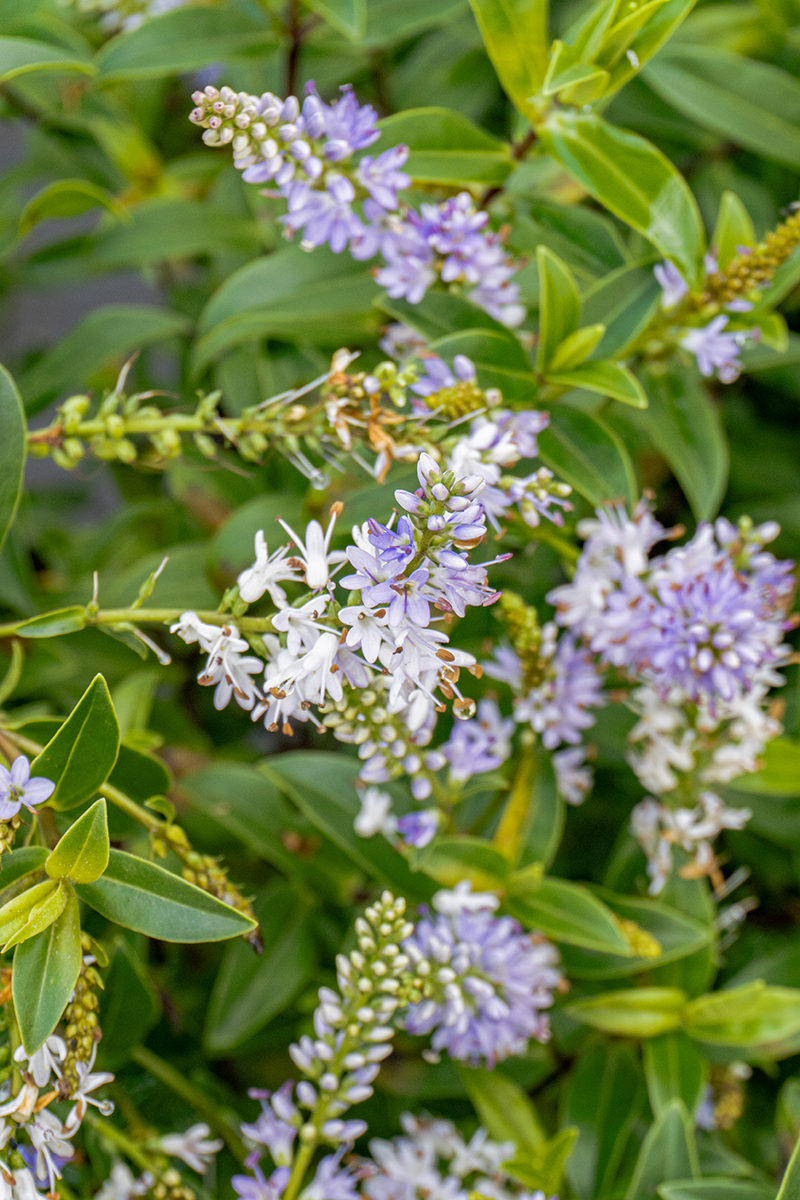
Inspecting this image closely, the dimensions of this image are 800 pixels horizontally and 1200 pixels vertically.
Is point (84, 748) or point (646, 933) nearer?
point (84, 748)

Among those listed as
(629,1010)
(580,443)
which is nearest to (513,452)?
(580,443)

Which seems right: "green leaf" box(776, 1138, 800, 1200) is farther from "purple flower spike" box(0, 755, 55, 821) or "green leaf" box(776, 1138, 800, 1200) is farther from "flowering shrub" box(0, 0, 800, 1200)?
"purple flower spike" box(0, 755, 55, 821)

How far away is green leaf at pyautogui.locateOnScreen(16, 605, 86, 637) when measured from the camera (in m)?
0.84

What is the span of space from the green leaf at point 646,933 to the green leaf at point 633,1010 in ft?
0.09

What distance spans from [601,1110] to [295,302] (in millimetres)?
1055

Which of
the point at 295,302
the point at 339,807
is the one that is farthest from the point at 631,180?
the point at 339,807

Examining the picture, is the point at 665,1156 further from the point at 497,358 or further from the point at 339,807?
the point at 497,358

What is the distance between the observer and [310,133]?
920mm

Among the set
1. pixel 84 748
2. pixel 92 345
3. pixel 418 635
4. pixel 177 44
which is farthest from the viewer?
pixel 92 345

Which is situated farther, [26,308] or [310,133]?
[26,308]

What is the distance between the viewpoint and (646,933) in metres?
1.15

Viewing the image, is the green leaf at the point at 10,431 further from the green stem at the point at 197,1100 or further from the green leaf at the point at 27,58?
the green stem at the point at 197,1100

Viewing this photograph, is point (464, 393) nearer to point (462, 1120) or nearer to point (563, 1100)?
point (563, 1100)

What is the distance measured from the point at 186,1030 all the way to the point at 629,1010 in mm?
Answer: 607
